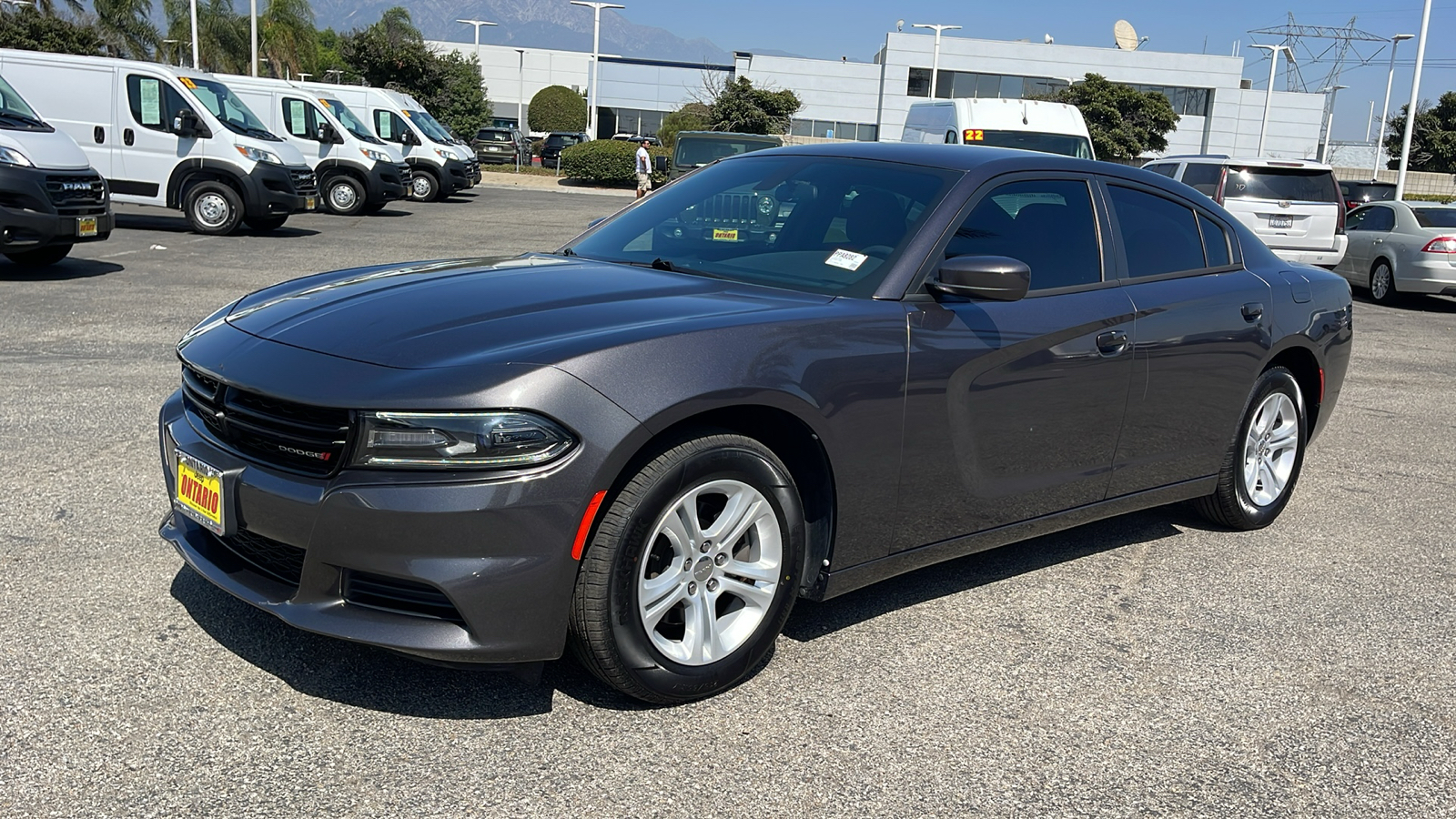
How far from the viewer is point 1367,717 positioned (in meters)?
3.64

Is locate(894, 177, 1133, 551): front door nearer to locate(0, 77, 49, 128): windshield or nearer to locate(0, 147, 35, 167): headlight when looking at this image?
locate(0, 147, 35, 167): headlight

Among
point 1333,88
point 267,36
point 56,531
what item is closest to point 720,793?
point 56,531

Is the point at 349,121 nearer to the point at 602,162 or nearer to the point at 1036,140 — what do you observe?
the point at 1036,140

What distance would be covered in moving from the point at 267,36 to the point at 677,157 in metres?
47.6

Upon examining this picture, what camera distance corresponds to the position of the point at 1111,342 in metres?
4.41

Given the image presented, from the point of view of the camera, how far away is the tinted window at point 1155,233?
187 inches

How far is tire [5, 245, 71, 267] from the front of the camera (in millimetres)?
12367

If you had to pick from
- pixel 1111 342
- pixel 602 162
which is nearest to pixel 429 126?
pixel 602 162

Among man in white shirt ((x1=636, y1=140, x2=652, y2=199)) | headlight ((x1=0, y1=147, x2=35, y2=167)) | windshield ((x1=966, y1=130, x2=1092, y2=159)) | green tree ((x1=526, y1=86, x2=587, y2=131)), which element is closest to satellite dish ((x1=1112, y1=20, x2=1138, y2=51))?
green tree ((x1=526, y1=86, x2=587, y2=131))

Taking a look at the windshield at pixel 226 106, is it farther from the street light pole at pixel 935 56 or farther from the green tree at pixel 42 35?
the street light pole at pixel 935 56

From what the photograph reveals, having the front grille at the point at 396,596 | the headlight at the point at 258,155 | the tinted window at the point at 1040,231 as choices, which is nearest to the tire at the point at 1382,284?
the tinted window at the point at 1040,231

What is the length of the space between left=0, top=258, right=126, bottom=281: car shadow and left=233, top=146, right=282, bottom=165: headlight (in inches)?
160

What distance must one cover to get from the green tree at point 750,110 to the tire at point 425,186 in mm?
17426

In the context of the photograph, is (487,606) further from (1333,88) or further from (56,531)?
(1333,88)
